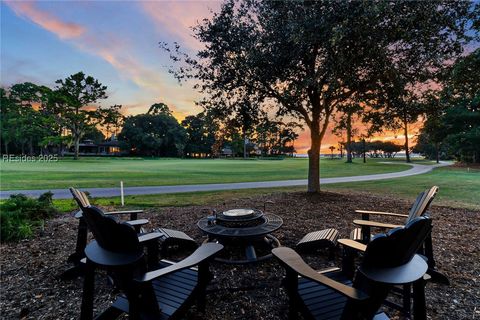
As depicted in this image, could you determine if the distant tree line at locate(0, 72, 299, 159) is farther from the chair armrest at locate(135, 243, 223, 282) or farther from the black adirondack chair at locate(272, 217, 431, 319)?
the black adirondack chair at locate(272, 217, 431, 319)

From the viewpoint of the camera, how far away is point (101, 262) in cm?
Result: 202

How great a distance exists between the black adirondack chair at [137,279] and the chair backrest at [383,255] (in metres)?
1.27

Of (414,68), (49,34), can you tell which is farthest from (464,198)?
(49,34)

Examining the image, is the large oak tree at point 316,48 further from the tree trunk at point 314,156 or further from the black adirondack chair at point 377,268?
the black adirondack chair at point 377,268

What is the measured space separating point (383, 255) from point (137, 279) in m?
1.83

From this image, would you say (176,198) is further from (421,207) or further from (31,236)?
(421,207)

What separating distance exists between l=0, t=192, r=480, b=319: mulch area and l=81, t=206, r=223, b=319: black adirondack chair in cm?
47

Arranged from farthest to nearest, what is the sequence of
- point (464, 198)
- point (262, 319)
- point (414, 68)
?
point (464, 198) → point (414, 68) → point (262, 319)

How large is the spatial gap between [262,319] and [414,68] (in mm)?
8669

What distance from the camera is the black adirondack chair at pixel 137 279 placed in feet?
6.59

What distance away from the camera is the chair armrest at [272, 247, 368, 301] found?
5.93 feet

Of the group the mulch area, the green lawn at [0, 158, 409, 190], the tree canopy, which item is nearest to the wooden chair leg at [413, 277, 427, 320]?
the mulch area

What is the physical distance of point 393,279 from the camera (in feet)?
5.81

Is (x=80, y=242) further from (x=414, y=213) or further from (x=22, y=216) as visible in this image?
Result: (x=414, y=213)
